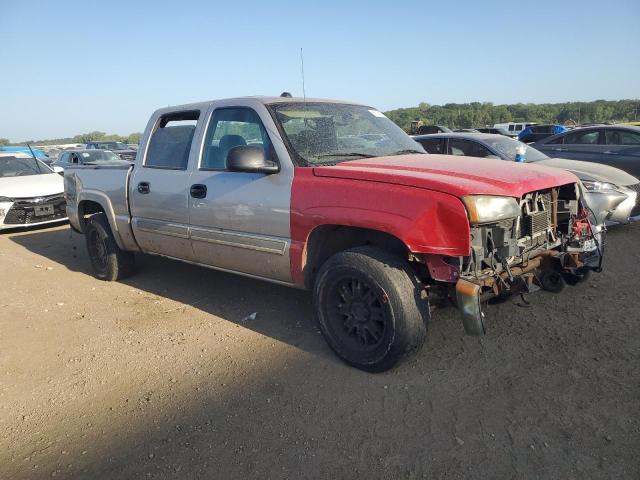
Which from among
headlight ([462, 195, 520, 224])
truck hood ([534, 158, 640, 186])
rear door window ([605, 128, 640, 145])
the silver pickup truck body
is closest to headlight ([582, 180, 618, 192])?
truck hood ([534, 158, 640, 186])

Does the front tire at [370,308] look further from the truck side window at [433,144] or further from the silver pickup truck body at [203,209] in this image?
the truck side window at [433,144]

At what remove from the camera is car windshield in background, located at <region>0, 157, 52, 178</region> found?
9.27 meters

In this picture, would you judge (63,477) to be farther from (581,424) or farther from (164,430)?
(581,424)

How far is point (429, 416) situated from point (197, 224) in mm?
2471

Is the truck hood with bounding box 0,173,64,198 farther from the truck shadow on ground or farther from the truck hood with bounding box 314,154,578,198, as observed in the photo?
the truck hood with bounding box 314,154,578,198

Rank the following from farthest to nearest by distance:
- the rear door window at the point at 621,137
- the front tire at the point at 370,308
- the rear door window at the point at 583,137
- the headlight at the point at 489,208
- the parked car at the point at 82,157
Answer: the parked car at the point at 82,157, the rear door window at the point at 583,137, the rear door window at the point at 621,137, the front tire at the point at 370,308, the headlight at the point at 489,208

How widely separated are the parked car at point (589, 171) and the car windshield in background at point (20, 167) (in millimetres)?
7658

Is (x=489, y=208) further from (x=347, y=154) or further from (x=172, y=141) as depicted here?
(x=172, y=141)

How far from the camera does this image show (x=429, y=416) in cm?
267

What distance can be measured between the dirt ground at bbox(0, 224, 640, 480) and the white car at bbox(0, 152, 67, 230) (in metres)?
4.36

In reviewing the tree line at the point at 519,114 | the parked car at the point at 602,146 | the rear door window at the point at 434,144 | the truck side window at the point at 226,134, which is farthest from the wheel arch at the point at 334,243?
the tree line at the point at 519,114


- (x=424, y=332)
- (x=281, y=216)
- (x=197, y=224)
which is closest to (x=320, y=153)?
(x=281, y=216)

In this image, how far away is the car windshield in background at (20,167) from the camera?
30.4ft

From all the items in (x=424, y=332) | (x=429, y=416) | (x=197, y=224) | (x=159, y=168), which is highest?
(x=159, y=168)
